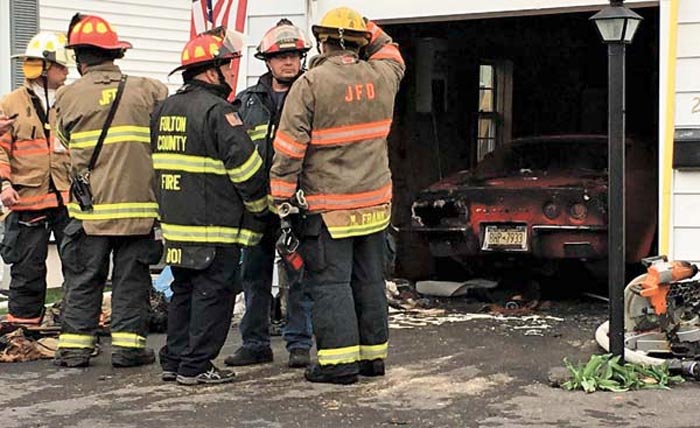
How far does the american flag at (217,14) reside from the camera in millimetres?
9406

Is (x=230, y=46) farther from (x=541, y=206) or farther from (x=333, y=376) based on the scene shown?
(x=541, y=206)

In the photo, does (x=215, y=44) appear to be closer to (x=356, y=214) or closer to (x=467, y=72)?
(x=356, y=214)

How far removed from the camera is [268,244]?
7.08 metres

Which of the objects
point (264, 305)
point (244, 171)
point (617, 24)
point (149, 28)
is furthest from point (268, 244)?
point (149, 28)

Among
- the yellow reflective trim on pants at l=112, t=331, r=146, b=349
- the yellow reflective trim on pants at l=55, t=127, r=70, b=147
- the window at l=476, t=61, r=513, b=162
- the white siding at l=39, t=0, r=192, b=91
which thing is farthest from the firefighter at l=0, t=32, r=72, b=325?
the window at l=476, t=61, r=513, b=162

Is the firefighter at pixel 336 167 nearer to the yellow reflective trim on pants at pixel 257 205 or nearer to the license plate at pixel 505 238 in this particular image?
the yellow reflective trim on pants at pixel 257 205

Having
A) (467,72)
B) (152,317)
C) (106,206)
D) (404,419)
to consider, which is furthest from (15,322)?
(467,72)

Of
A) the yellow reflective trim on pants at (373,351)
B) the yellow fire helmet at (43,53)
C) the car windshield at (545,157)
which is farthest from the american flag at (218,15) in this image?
the yellow reflective trim on pants at (373,351)

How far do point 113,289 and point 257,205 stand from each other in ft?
4.01

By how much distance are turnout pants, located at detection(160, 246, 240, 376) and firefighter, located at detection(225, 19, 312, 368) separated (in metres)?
0.45

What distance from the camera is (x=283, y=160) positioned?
6211 millimetres

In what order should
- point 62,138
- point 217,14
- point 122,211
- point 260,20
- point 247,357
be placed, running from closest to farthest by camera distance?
point 122,211 < point 247,357 < point 62,138 < point 217,14 < point 260,20

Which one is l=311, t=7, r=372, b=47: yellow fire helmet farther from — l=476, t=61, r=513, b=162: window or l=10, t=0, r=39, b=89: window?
l=476, t=61, r=513, b=162: window

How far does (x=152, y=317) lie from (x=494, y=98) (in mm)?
6837
